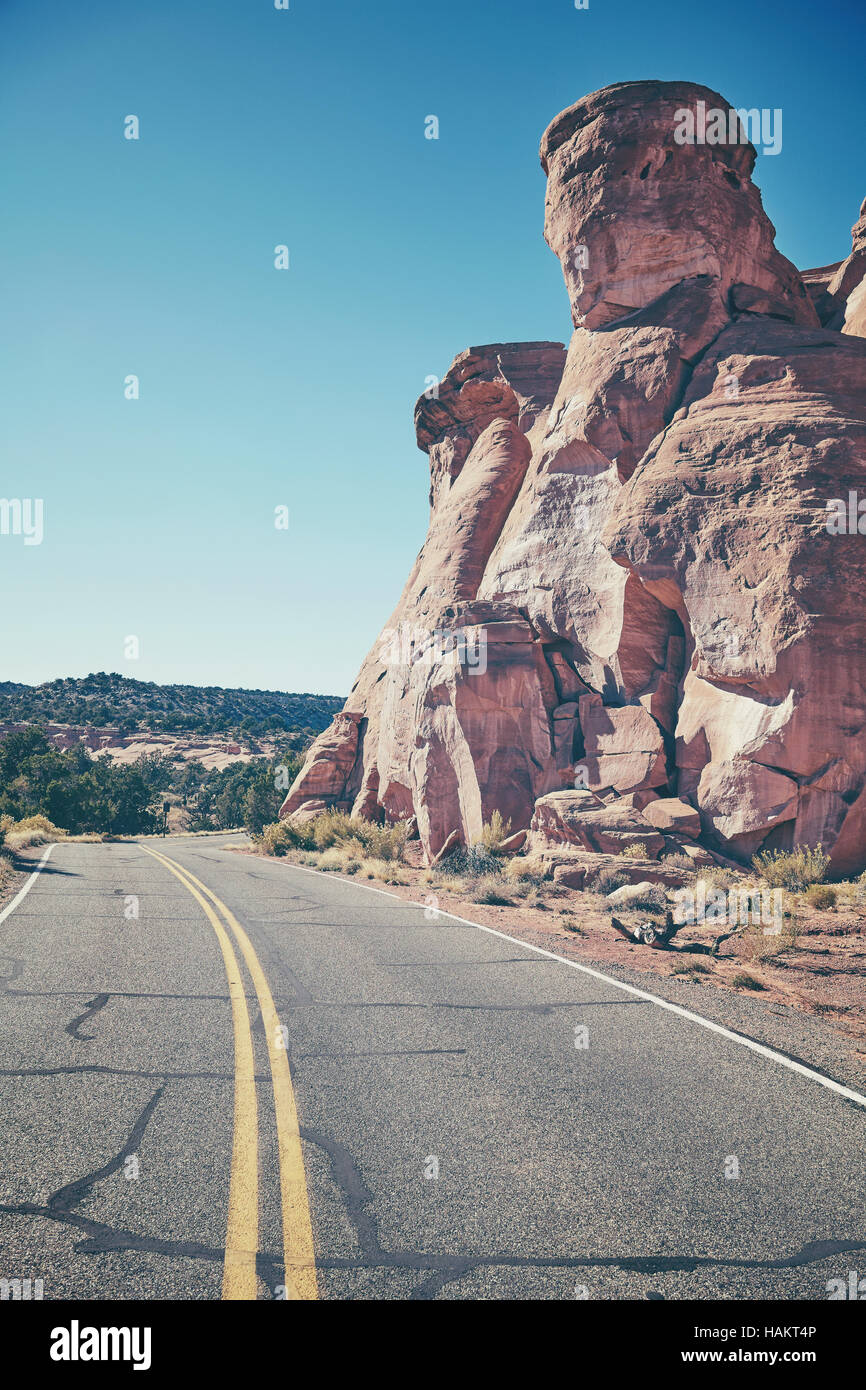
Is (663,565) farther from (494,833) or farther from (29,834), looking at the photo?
(29,834)

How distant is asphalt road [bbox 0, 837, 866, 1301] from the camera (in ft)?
10.7

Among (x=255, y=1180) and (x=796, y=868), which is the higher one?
(x=255, y=1180)

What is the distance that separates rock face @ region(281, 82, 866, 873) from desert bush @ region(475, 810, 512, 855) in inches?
22.0

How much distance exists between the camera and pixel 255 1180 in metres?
3.88

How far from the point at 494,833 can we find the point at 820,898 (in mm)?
8022

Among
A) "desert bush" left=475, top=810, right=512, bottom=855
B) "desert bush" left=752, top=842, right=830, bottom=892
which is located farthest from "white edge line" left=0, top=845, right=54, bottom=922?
"desert bush" left=752, top=842, right=830, bottom=892

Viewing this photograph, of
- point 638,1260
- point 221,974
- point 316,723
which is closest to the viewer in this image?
point 638,1260

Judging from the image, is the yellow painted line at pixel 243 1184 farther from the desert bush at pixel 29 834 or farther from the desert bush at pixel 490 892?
the desert bush at pixel 29 834

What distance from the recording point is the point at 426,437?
37.4 metres

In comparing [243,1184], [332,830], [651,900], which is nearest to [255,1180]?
[243,1184]

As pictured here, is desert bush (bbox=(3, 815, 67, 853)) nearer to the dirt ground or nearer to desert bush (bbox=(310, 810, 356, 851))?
desert bush (bbox=(310, 810, 356, 851))

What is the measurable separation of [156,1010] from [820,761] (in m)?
13.7
